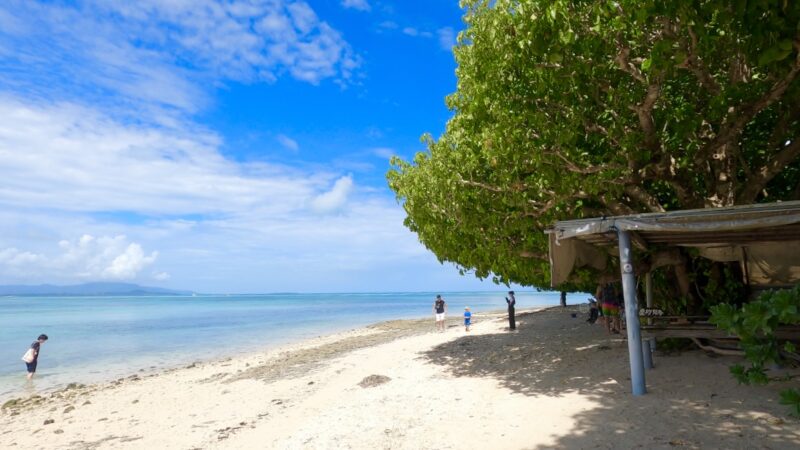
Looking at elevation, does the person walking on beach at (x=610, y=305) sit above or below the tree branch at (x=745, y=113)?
below

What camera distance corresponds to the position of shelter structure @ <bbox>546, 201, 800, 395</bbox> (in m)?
6.93

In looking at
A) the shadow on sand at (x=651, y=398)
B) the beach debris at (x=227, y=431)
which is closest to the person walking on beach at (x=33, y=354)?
the beach debris at (x=227, y=431)

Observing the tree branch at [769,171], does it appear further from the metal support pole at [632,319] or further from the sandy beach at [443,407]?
the metal support pole at [632,319]

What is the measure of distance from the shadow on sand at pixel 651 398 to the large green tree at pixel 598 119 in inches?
113

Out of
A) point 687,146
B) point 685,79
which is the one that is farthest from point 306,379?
point 685,79

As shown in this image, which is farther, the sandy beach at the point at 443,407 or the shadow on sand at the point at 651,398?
the sandy beach at the point at 443,407

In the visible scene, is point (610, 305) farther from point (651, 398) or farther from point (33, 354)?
point (33, 354)

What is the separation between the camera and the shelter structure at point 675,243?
6.93m

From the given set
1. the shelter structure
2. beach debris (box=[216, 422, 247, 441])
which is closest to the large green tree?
the shelter structure

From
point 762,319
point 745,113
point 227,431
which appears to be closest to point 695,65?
point 745,113

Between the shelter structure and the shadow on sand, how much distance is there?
72 cm

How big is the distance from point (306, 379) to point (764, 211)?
12404 millimetres

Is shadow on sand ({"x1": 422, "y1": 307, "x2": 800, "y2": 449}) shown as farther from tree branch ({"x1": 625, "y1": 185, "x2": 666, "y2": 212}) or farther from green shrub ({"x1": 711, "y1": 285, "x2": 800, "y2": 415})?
tree branch ({"x1": 625, "y1": 185, "x2": 666, "y2": 212})

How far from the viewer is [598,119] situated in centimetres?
1086
